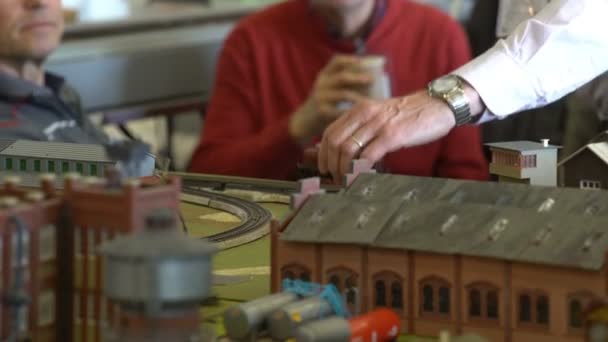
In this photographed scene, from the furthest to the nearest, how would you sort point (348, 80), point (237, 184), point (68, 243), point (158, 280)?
1. point (348, 80)
2. point (237, 184)
3. point (68, 243)
4. point (158, 280)

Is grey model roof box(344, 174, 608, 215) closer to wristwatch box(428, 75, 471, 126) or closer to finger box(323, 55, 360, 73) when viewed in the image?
wristwatch box(428, 75, 471, 126)

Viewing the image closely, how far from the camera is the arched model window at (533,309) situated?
1.89 meters

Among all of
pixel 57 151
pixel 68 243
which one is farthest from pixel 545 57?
pixel 68 243

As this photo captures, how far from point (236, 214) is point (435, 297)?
0.95m

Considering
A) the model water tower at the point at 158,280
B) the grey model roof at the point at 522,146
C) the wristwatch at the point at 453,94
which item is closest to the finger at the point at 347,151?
the wristwatch at the point at 453,94

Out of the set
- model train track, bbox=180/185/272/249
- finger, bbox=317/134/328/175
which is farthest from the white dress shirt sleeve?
model train track, bbox=180/185/272/249

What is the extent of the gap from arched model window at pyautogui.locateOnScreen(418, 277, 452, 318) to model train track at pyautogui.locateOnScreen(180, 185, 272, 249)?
0.65 metres

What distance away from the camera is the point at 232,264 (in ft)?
7.96

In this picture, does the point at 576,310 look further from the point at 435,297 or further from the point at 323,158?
the point at 323,158

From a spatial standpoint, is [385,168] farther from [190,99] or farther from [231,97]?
[190,99]

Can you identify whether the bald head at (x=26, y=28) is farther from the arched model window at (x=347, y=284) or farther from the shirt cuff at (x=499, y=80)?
the arched model window at (x=347, y=284)

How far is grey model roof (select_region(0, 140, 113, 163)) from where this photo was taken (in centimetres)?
241

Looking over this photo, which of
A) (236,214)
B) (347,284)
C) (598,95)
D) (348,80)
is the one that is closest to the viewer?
(347,284)

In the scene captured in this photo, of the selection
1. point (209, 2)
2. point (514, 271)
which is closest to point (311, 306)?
point (514, 271)
